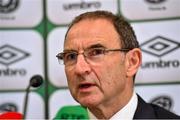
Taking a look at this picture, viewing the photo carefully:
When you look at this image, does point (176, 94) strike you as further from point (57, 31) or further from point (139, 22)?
point (57, 31)

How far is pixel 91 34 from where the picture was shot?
1009 mm

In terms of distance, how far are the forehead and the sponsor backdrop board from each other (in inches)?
23.6

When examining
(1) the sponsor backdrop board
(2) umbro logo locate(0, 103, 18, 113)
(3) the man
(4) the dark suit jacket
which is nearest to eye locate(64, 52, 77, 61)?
(3) the man

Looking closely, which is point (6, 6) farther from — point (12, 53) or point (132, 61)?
point (132, 61)

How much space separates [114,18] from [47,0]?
69cm

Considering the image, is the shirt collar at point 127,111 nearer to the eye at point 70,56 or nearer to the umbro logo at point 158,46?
the eye at point 70,56

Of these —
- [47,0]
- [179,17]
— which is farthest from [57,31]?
[179,17]

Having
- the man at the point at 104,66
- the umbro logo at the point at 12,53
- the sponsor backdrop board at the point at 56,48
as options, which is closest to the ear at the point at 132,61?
the man at the point at 104,66

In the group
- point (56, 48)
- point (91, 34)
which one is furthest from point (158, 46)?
point (91, 34)

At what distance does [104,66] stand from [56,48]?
711 millimetres

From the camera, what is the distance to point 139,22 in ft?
5.39

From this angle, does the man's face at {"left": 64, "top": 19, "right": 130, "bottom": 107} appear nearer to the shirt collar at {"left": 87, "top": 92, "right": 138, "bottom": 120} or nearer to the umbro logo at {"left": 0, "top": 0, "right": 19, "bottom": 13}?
the shirt collar at {"left": 87, "top": 92, "right": 138, "bottom": 120}

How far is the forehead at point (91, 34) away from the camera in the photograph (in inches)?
39.4

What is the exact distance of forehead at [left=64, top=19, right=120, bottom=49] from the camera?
100 centimetres
